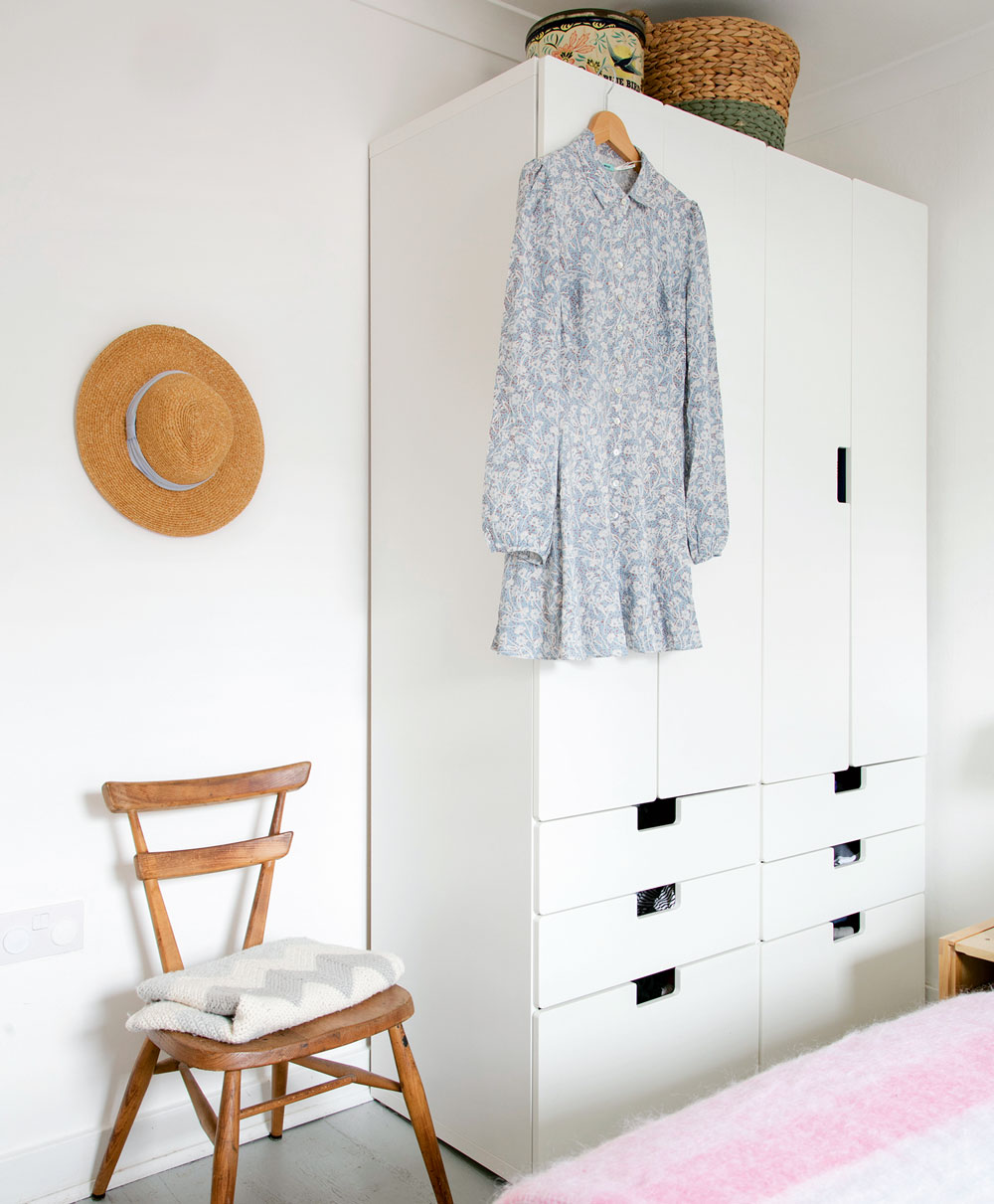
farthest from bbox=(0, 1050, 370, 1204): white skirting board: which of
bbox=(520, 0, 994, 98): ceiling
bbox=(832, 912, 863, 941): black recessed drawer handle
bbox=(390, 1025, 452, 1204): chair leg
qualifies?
bbox=(520, 0, 994, 98): ceiling

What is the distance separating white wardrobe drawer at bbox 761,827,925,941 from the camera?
93.8 inches

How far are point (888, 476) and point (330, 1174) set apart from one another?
6.67ft

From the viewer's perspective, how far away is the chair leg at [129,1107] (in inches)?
74.7

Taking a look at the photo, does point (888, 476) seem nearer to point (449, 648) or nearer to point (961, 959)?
point (961, 959)

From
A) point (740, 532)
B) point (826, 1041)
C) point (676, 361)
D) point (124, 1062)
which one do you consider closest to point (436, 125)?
point (676, 361)

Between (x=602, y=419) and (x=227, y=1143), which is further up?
(x=602, y=419)

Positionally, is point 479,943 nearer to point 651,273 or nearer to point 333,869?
point 333,869

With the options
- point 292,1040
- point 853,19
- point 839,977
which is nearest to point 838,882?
point 839,977

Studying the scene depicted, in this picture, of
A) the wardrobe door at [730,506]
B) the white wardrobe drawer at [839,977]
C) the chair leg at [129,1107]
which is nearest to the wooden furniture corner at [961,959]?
the white wardrobe drawer at [839,977]

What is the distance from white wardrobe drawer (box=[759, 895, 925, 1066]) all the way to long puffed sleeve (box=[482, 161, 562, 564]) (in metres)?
1.19

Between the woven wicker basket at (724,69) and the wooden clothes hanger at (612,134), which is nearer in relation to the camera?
the wooden clothes hanger at (612,134)

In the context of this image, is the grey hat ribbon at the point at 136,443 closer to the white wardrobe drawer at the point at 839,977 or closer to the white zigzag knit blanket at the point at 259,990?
the white zigzag knit blanket at the point at 259,990

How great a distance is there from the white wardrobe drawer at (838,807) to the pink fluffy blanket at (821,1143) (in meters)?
0.84

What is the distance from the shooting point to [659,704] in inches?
85.0
